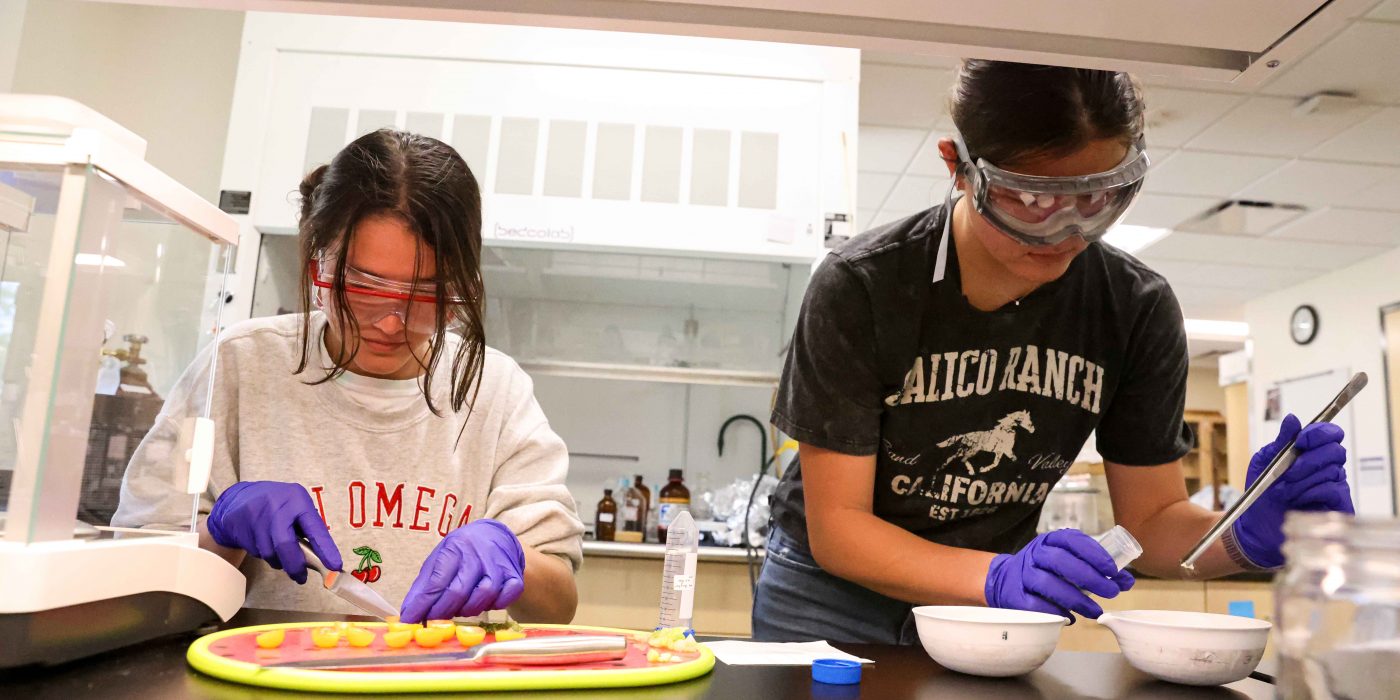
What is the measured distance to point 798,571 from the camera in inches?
50.4

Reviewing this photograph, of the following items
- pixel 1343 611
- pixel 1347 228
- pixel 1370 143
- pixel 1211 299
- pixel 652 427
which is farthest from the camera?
pixel 1211 299

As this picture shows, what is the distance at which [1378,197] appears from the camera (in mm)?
4785

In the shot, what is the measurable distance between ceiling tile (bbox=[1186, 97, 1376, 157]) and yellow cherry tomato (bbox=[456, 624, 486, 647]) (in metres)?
4.03

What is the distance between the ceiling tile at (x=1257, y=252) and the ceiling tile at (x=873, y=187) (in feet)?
6.20

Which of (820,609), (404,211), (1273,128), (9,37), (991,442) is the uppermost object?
(1273,128)

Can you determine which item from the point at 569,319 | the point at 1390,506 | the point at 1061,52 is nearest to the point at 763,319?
the point at 569,319

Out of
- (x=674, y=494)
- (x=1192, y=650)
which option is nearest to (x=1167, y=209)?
(x=674, y=494)

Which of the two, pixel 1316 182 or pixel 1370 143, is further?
pixel 1316 182

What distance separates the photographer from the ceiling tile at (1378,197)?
4.62 meters

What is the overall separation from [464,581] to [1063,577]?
59 centimetres

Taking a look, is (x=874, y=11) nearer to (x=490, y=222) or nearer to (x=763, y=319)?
(x=490, y=222)

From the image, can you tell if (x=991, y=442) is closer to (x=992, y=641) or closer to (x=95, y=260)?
(x=992, y=641)

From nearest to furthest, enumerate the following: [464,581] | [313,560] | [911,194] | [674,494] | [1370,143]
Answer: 1. [464,581]
2. [313,560]
3. [674,494]
4. [1370,143]
5. [911,194]

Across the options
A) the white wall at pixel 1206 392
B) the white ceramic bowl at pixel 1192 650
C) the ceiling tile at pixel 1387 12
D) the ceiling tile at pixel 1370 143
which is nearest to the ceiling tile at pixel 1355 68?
the ceiling tile at pixel 1387 12
